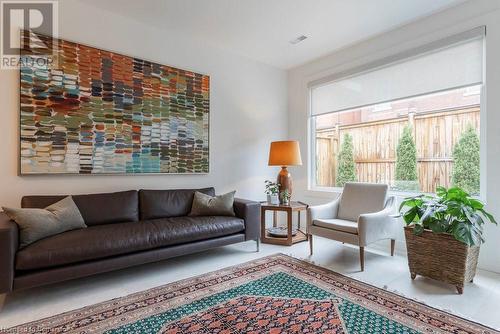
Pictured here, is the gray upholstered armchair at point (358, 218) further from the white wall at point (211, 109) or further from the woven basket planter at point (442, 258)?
the white wall at point (211, 109)

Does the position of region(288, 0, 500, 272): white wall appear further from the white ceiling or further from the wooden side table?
the wooden side table

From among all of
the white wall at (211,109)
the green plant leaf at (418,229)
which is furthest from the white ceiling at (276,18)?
the green plant leaf at (418,229)

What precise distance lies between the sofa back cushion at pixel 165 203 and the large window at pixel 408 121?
2224mm

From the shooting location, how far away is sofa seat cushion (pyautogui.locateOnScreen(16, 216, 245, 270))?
2.03 meters

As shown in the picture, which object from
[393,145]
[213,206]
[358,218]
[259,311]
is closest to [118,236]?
[213,206]

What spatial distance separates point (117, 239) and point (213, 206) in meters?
1.15

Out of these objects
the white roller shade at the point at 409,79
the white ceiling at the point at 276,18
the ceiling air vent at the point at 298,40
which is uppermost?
the white ceiling at the point at 276,18

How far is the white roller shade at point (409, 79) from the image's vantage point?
2.89 meters

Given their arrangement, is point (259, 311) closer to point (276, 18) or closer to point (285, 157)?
point (285, 157)

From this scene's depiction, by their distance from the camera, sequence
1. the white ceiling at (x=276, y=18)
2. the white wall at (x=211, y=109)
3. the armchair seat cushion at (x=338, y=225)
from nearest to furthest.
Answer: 1. the white wall at (x=211, y=109)
2. the armchair seat cushion at (x=338, y=225)
3. the white ceiling at (x=276, y=18)

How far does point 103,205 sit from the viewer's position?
2.83m

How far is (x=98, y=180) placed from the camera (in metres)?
3.09

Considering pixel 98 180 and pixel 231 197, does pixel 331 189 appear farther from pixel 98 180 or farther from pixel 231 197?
pixel 98 180

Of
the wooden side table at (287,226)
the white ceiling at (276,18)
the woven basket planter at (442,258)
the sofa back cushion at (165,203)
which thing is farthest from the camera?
the wooden side table at (287,226)
